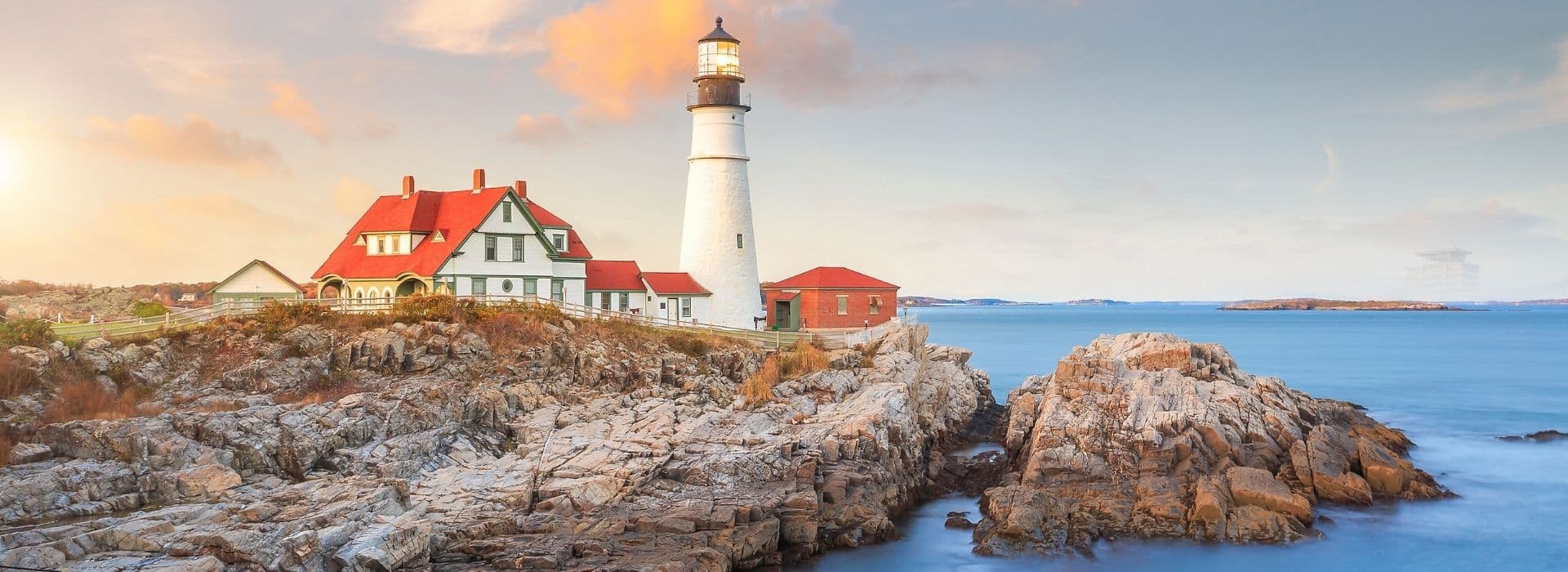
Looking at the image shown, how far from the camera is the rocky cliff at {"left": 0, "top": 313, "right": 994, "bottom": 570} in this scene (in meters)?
14.6

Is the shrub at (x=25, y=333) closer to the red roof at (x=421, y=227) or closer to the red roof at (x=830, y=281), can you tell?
the red roof at (x=421, y=227)

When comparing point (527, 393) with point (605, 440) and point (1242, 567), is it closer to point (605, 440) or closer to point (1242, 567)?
point (605, 440)

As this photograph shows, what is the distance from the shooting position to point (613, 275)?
33.3m

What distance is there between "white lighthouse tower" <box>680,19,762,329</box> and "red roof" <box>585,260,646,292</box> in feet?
5.26

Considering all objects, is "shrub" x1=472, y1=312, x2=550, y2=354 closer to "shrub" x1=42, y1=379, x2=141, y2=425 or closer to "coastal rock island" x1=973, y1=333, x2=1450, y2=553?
"shrub" x1=42, y1=379, x2=141, y2=425

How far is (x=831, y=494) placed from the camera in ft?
61.3

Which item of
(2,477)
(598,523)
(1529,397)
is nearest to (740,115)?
(598,523)

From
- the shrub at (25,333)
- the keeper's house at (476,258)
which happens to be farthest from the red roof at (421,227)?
the shrub at (25,333)

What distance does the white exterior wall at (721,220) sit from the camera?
32.2 meters

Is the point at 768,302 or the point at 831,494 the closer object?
the point at 831,494

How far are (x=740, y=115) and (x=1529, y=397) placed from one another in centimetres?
3198

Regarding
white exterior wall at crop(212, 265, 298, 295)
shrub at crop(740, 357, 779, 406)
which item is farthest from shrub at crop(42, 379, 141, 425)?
shrub at crop(740, 357, 779, 406)

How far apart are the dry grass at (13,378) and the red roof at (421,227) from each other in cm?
1015

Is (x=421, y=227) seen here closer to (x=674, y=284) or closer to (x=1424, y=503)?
(x=674, y=284)
